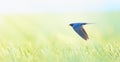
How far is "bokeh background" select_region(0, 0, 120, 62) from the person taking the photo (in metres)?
1.62

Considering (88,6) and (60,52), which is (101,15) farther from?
(60,52)

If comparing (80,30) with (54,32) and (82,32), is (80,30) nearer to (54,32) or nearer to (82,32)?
(82,32)

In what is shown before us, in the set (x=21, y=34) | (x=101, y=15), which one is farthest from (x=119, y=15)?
(x=21, y=34)

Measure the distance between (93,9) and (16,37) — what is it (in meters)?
0.49

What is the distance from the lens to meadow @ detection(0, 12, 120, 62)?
5.31ft

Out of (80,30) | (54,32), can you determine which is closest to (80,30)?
(80,30)

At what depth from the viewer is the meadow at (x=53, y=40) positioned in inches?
63.7

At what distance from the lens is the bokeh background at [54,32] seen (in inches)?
63.8

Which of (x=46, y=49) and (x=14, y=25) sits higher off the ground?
(x=14, y=25)

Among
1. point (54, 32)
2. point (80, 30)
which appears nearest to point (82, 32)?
point (80, 30)

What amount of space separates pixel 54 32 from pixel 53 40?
0.05m

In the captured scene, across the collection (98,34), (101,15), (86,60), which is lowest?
(86,60)

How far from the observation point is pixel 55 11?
1.66 m

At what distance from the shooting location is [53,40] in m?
1.65
